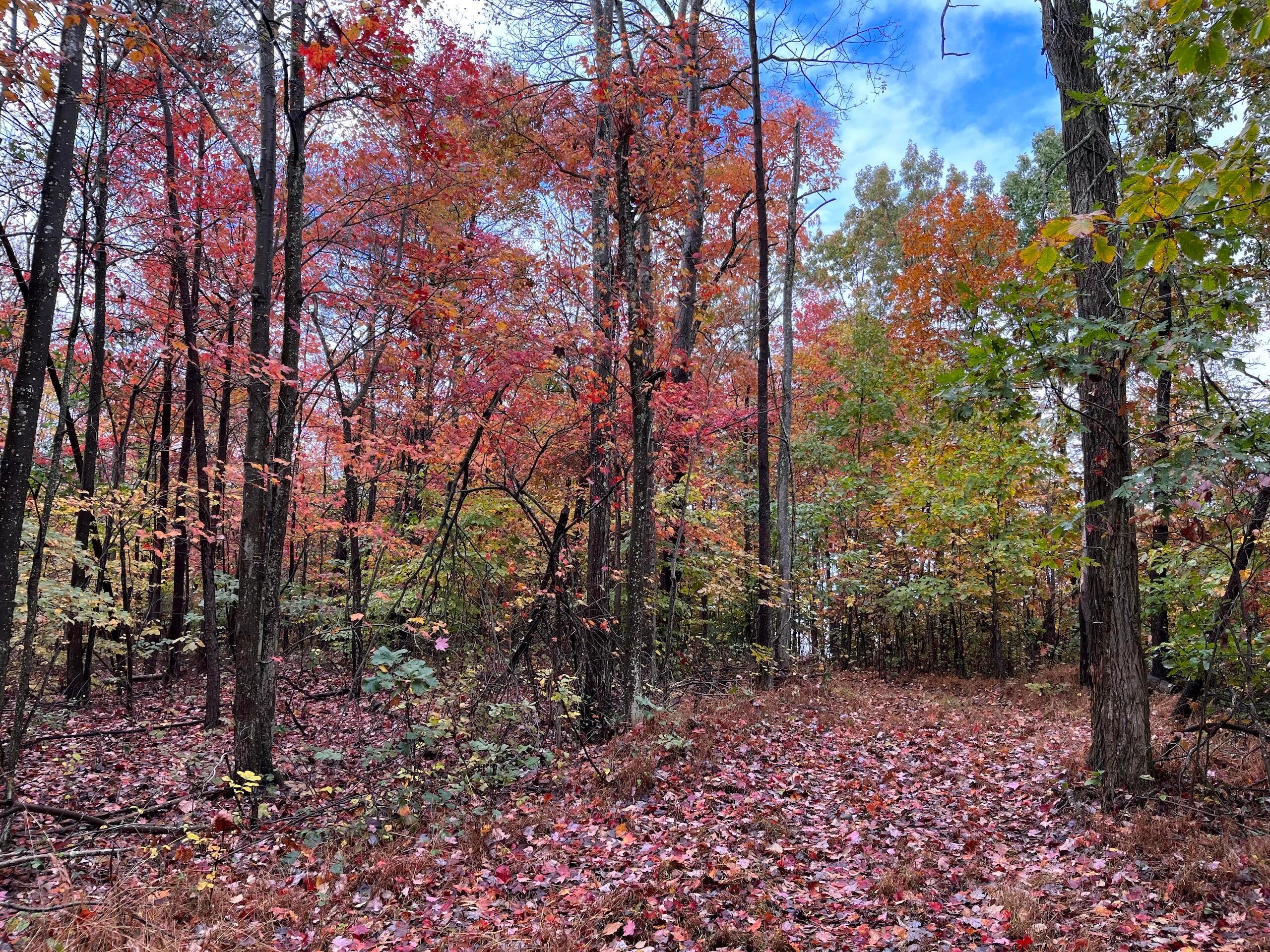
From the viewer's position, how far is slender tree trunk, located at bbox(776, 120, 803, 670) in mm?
11734

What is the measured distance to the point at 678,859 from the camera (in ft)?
14.1

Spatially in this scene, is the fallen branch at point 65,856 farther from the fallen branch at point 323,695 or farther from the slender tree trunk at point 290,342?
the fallen branch at point 323,695

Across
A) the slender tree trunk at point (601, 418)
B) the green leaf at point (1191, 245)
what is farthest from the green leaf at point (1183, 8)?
the slender tree trunk at point (601, 418)

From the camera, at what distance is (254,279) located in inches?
260

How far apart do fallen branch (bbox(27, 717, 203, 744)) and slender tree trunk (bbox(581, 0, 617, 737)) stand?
20.9 ft

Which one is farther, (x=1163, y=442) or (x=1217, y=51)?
(x=1163, y=442)

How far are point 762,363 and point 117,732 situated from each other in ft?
34.8

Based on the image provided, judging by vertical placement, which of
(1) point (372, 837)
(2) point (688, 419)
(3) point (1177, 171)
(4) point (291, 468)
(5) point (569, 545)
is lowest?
(1) point (372, 837)

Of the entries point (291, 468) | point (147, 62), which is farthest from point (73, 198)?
point (291, 468)

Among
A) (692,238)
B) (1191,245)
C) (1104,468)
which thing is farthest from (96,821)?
(692,238)

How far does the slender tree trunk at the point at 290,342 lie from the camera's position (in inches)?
257

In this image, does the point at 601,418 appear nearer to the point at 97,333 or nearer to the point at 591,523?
the point at 591,523

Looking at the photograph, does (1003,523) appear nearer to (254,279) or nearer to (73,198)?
(254,279)

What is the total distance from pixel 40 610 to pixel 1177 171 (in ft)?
36.9
